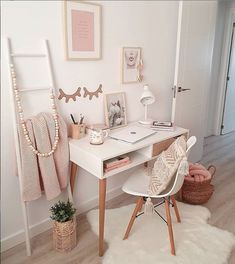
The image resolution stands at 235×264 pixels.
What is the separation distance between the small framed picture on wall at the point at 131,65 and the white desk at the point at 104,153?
55 centimetres

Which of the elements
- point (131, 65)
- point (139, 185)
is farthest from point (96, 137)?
A: point (131, 65)

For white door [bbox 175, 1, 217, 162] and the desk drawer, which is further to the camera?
white door [bbox 175, 1, 217, 162]

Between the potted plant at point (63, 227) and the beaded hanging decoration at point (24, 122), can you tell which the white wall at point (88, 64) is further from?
the potted plant at point (63, 227)

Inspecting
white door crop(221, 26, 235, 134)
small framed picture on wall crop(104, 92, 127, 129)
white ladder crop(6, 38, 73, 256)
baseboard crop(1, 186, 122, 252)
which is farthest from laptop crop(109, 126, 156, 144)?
white door crop(221, 26, 235, 134)

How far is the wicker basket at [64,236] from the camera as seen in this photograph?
1733mm

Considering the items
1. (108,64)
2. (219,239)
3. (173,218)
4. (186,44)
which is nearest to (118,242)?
(173,218)

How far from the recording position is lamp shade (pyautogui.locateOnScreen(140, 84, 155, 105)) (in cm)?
224

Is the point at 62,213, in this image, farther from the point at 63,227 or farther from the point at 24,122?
the point at 24,122

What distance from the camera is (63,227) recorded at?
5.67ft

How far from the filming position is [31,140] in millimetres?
1610

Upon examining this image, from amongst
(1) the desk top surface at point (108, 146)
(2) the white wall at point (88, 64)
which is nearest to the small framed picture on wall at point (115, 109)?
(2) the white wall at point (88, 64)

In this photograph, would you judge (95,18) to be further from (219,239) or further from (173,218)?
(219,239)

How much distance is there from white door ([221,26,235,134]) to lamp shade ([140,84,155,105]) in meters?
2.34

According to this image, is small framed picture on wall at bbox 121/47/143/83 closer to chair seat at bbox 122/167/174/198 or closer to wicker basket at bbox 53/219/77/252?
chair seat at bbox 122/167/174/198
